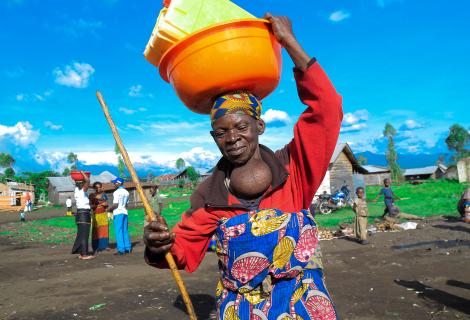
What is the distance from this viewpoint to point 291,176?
6.26 ft

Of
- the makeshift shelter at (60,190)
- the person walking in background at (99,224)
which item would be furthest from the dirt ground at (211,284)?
the makeshift shelter at (60,190)

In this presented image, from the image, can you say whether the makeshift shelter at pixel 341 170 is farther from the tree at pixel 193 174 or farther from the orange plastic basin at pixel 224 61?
the tree at pixel 193 174

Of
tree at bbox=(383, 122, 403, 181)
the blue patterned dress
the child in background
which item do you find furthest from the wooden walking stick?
tree at bbox=(383, 122, 403, 181)

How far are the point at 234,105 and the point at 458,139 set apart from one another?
7220 centimetres

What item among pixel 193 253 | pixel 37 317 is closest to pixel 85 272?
pixel 37 317

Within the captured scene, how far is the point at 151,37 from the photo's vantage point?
193cm

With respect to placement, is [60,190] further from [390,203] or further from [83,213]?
[390,203]

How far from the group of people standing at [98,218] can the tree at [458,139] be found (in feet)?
217

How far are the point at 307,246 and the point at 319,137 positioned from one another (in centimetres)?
55

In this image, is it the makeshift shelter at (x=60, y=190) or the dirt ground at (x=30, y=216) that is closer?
the dirt ground at (x=30, y=216)

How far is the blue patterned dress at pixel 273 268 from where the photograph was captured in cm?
172

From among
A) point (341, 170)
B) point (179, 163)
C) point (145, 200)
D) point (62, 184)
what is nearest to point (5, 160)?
point (62, 184)


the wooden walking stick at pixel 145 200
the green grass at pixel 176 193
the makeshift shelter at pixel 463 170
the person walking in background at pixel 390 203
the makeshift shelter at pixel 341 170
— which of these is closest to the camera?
the wooden walking stick at pixel 145 200

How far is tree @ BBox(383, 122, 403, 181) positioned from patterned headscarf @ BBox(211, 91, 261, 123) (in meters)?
61.0
